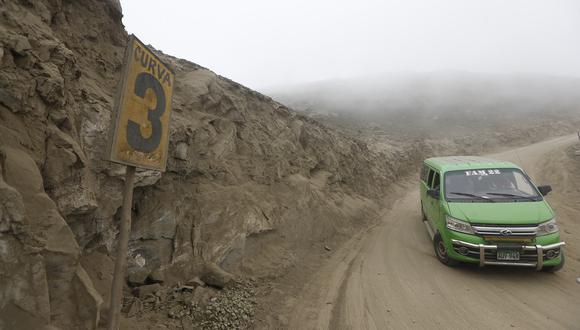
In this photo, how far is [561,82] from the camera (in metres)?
58.5

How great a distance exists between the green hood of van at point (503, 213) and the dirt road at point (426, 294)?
1008mm

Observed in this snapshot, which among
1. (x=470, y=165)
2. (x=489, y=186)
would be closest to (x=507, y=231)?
(x=489, y=186)

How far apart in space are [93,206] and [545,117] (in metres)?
45.3

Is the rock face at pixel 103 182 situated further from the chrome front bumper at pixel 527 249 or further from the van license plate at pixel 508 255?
the van license plate at pixel 508 255

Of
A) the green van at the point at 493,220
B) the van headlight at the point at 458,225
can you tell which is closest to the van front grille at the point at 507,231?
the green van at the point at 493,220

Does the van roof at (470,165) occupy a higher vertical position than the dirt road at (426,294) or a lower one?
higher

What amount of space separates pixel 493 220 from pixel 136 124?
5.85m

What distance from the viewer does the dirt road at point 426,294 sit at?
4.02 metres

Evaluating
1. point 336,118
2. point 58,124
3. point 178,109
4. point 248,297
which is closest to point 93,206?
point 58,124

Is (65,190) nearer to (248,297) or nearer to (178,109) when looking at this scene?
(248,297)

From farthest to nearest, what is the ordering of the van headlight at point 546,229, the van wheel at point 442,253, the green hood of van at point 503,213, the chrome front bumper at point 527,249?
the van wheel at point 442,253
the green hood of van at point 503,213
the van headlight at point 546,229
the chrome front bumper at point 527,249

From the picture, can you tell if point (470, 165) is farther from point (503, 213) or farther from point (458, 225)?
point (458, 225)

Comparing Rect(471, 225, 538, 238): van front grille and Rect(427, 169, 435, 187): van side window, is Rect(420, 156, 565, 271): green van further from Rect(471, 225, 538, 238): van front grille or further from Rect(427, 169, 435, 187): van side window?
Rect(427, 169, 435, 187): van side window

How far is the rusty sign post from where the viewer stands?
8.34 feet
